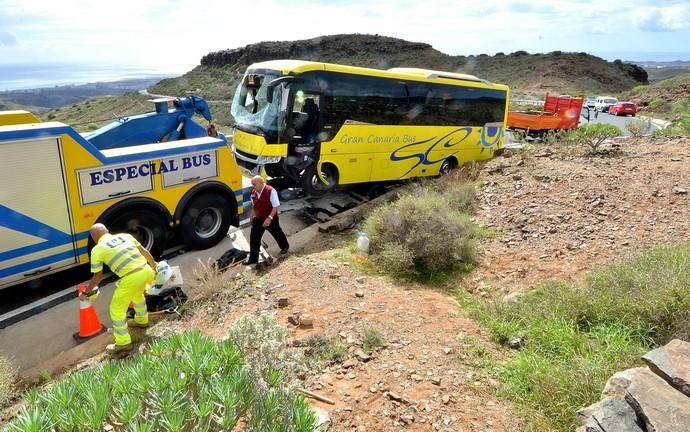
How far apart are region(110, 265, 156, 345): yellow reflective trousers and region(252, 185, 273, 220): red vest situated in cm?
236

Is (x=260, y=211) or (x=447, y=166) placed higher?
(x=260, y=211)

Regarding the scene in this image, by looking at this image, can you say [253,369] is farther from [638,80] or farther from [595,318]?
[638,80]

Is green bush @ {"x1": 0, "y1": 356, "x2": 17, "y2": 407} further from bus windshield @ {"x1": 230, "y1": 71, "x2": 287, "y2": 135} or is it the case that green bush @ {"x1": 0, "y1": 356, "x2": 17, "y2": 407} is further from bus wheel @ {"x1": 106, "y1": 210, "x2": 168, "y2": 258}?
bus windshield @ {"x1": 230, "y1": 71, "x2": 287, "y2": 135}

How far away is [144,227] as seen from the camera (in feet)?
24.9

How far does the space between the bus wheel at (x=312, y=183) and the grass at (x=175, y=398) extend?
7528 millimetres

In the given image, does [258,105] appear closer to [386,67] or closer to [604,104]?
[604,104]

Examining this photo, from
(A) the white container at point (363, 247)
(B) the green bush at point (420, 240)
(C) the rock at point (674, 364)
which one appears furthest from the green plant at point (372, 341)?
(A) the white container at point (363, 247)

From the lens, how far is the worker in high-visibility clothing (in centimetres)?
544

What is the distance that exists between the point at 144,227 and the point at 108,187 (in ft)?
3.04

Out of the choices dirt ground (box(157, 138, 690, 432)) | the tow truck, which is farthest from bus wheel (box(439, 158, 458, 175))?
the tow truck

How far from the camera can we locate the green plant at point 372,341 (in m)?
4.65

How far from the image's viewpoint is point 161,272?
6355 mm

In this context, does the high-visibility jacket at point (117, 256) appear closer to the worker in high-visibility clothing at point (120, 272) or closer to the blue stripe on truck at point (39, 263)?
the worker in high-visibility clothing at point (120, 272)

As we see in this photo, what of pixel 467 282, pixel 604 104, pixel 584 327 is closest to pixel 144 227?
pixel 467 282
